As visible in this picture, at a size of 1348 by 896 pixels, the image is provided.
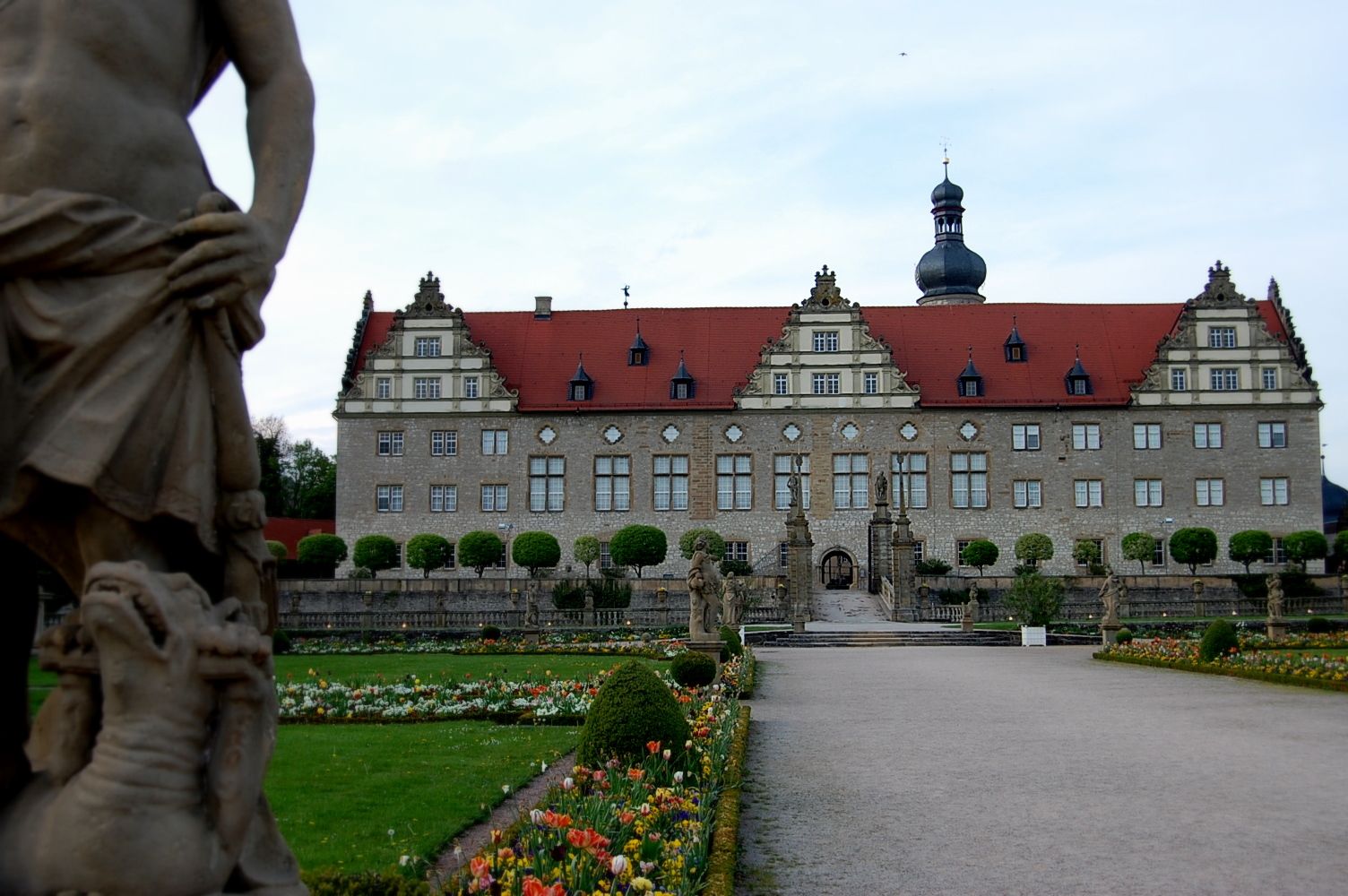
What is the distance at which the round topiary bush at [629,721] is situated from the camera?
27.0 feet

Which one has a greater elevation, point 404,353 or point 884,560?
point 404,353

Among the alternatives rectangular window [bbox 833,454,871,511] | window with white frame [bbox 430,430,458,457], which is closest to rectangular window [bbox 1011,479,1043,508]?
rectangular window [bbox 833,454,871,511]

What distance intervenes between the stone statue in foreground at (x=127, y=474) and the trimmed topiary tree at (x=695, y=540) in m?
39.3

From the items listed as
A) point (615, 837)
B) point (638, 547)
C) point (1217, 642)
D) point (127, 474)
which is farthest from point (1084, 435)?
point (127, 474)

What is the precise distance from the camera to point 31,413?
2373 millimetres

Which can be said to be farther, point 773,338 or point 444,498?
point 773,338

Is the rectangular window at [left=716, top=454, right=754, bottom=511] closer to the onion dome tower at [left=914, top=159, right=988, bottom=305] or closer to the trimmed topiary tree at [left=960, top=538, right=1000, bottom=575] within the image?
the trimmed topiary tree at [left=960, top=538, right=1000, bottom=575]

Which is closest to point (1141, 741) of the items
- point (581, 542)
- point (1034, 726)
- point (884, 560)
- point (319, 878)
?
point (1034, 726)

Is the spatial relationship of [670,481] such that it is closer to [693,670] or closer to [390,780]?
[693,670]

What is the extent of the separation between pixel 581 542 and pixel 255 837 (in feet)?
137

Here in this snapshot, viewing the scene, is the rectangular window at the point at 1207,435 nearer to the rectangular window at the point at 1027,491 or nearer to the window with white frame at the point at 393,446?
the rectangular window at the point at 1027,491

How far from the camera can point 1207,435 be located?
149ft

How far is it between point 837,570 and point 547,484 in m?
11.5

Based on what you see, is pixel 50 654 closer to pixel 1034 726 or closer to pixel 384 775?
pixel 384 775
